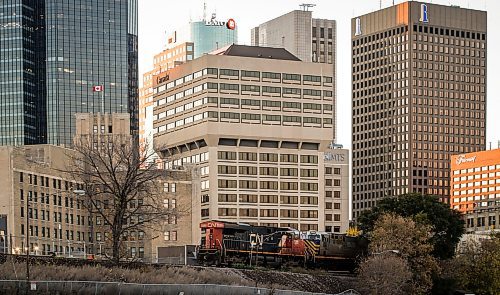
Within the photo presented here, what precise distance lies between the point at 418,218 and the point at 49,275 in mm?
67156

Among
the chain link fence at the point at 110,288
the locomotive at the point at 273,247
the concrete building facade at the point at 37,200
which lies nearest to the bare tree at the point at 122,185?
the locomotive at the point at 273,247

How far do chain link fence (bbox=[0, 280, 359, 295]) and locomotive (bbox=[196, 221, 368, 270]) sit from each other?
82.1 ft

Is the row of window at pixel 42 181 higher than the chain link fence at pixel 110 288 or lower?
higher

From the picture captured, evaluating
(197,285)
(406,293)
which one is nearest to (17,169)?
(406,293)

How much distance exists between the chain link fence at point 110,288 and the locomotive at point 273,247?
25011mm

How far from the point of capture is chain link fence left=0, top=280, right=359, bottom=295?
8150 cm

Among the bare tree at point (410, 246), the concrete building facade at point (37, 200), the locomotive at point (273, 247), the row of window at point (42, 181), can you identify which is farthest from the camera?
the row of window at point (42, 181)

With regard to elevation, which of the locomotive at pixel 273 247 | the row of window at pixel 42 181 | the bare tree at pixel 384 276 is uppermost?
the row of window at pixel 42 181

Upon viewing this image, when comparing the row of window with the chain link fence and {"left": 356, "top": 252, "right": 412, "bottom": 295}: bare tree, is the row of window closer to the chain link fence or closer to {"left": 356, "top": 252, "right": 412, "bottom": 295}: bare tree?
{"left": 356, "top": 252, "right": 412, "bottom": 295}: bare tree

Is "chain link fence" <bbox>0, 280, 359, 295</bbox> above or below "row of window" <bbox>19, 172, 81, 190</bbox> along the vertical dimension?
below

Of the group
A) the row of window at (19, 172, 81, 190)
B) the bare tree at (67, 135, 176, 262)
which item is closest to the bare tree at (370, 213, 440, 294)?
the bare tree at (67, 135, 176, 262)

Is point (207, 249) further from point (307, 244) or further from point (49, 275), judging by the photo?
point (49, 275)

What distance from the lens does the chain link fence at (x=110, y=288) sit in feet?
267

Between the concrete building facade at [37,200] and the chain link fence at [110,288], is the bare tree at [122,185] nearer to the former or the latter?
the chain link fence at [110,288]
